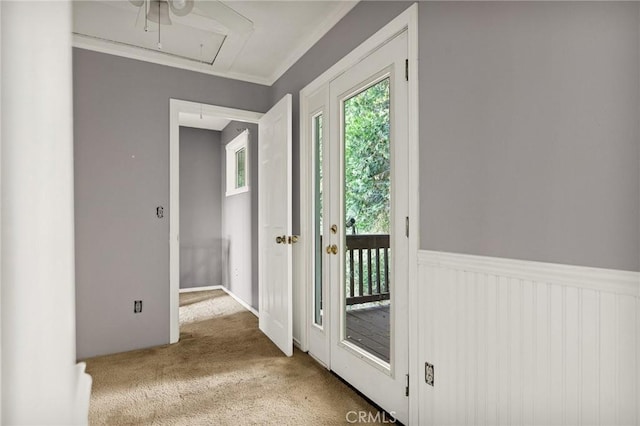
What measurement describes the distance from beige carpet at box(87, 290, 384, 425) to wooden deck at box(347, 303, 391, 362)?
0.96 feet

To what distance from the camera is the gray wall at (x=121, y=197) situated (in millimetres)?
2783

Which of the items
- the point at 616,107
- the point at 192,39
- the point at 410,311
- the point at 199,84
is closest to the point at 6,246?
the point at 616,107

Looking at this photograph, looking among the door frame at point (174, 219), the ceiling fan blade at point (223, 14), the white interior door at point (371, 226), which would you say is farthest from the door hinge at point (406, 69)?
the door frame at point (174, 219)

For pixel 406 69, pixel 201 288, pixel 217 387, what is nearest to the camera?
pixel 406 69

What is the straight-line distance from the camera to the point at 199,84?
3.26m

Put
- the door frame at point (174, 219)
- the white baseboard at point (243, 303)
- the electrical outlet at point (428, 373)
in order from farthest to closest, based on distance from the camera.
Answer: the white baseboard at point (243, 303)
the door frame at point (174, 219)
the electrical outlet at point (428, 373)

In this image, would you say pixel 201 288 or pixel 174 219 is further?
pixel 201 288

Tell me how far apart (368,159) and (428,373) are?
3.96 feet

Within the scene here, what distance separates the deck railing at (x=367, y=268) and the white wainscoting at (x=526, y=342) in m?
0.37

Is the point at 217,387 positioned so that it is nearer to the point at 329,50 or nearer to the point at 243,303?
the point at 243,303

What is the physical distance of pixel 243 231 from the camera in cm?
452

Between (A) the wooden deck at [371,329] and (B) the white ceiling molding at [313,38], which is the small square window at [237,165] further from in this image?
(A) the wooden deck at [371,329]

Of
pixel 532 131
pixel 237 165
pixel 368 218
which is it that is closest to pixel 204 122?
pixel 237 165

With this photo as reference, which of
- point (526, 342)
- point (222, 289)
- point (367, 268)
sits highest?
point (367, 268)
